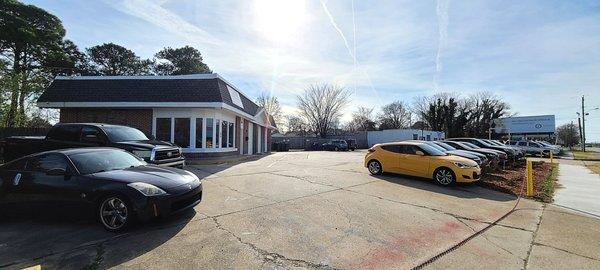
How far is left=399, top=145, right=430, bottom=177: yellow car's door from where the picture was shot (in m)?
11.2

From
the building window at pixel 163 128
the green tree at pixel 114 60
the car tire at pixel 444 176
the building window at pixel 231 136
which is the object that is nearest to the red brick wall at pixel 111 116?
the building window at pixel 163 128

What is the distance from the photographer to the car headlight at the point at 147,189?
5179 mm

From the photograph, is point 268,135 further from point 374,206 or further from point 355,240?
point 355,240

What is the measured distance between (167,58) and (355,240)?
43116 mm

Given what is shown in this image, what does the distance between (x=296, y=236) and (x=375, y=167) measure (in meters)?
8.10

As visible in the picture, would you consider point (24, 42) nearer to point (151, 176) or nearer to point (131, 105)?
point (131, 105)

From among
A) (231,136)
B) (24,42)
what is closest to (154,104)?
(231,136)

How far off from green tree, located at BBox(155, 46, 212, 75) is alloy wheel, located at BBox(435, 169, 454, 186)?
119 ft

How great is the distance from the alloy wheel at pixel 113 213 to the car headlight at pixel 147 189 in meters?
0.33

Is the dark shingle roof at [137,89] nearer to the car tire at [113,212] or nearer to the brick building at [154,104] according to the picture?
the brick building at [154,104]

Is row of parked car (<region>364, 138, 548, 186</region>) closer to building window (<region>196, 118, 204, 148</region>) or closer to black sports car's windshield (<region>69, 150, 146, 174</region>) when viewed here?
black sports car's windshield (<region>69, 150, 146, 174</region>)

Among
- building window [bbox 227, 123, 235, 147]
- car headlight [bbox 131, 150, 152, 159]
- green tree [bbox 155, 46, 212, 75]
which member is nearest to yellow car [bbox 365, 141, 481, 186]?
car headlight [bbox 131, 150, 152, 159]

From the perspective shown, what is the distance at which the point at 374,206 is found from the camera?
23.7ft

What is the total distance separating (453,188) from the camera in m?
10.3
